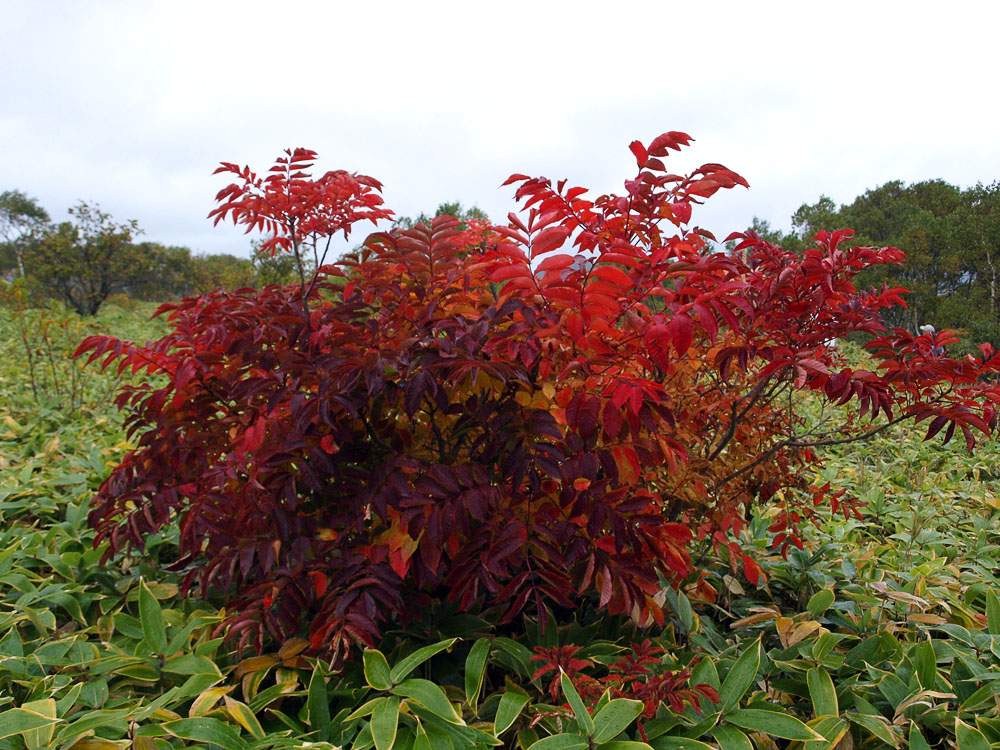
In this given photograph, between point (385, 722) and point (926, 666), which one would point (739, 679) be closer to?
point (926, 666)

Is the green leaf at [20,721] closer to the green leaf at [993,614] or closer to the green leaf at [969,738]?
the green leaf at [969,738]

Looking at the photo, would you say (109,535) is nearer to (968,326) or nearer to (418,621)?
(418,621)

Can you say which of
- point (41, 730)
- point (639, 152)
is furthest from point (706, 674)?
point (41, 730)

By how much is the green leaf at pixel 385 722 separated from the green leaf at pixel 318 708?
0.20m

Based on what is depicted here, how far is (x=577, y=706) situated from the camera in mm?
1490

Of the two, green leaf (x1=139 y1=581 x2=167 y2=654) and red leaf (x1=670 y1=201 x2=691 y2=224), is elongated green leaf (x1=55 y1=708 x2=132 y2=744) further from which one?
red leaf (x1=670 y1=201 x2=691 y2=224)

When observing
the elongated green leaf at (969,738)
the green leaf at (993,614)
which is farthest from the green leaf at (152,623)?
the green leaf at (993,614)

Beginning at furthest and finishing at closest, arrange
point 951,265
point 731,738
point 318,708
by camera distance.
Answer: point 951,265, point 318,708, point 731,738

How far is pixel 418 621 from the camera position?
1977 mm

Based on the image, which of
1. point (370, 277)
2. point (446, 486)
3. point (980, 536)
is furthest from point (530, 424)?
point (980, 536)

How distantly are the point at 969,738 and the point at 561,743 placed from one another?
1.01 meters

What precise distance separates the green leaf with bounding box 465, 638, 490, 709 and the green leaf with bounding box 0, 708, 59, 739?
0.98 meters

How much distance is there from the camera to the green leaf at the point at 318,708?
1656mm

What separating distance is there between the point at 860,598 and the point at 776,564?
36 cm
